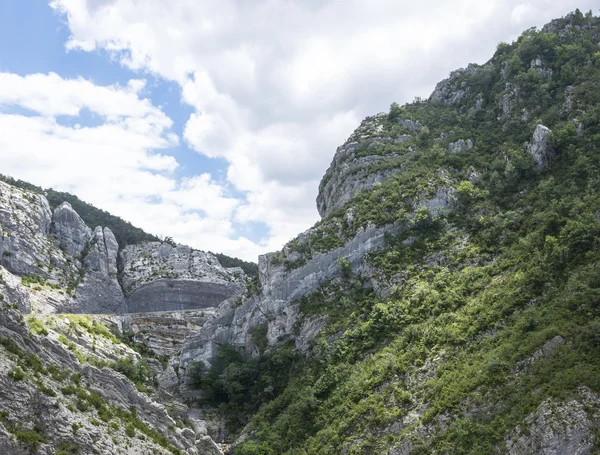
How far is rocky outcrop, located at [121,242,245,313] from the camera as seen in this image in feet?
272

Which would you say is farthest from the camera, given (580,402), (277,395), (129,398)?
(277,395)

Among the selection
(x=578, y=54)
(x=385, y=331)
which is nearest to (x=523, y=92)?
(x=578, y=54)

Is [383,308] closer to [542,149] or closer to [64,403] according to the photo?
[542,149]

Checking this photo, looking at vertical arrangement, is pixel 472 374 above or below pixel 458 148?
below

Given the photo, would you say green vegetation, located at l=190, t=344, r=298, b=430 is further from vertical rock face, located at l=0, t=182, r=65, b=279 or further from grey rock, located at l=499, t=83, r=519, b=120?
grey rock, located at l=499, t=83, r=519, b=120

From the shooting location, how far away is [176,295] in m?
84.2

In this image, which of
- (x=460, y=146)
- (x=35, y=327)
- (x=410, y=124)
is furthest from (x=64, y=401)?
(x=410, y=124)

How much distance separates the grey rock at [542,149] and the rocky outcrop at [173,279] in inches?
2256

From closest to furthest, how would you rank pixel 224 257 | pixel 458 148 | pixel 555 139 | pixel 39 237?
pixel 555 139 < pixel 458 148 < pixel 39 237 < pixel 224 257

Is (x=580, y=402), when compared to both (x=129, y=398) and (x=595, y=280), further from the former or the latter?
(x=129, y=398)

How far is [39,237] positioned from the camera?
237ft

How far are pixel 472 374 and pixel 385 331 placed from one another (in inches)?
490

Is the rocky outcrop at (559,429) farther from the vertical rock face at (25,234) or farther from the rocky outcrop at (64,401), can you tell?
the vertical rock face at (25,234)

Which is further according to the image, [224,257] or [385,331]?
[224,257]
